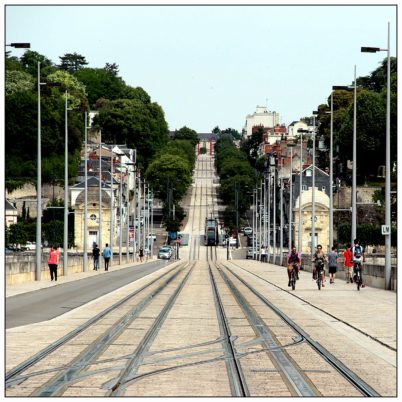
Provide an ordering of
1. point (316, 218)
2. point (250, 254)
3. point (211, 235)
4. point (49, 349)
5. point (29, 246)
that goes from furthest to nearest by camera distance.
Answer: point (211, 235) < point (250, 254) < point (316, 218) < point (29, 246) < point (49, 349)

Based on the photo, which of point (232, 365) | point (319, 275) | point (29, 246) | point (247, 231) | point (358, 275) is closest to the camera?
point (232, 365)

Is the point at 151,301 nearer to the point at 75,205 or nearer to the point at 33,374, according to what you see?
the point at 33,374

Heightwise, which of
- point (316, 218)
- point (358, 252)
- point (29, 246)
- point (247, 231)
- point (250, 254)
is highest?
point (316, 218)

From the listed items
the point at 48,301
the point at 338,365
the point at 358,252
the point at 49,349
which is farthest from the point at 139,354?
the point at 358,252

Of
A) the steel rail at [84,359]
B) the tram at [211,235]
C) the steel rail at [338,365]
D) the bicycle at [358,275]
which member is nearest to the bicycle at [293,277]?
the bicycle at [358,275]

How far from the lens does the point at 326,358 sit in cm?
1823

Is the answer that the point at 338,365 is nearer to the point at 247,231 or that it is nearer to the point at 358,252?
the point at 358,252

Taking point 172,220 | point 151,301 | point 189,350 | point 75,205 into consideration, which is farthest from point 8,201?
point 189,350

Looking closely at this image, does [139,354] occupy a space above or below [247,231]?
below

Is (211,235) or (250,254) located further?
(211,235)

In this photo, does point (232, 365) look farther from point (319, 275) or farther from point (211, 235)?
point (211, 235)

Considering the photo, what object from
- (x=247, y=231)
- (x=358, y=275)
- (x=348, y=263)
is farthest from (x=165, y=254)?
(x=358, y=275)

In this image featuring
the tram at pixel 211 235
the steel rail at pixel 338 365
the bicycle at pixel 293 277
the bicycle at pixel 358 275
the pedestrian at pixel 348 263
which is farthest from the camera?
the tram at pixel 211 235

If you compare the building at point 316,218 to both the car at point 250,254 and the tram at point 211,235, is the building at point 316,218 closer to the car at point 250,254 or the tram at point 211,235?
the car at point 250,254
